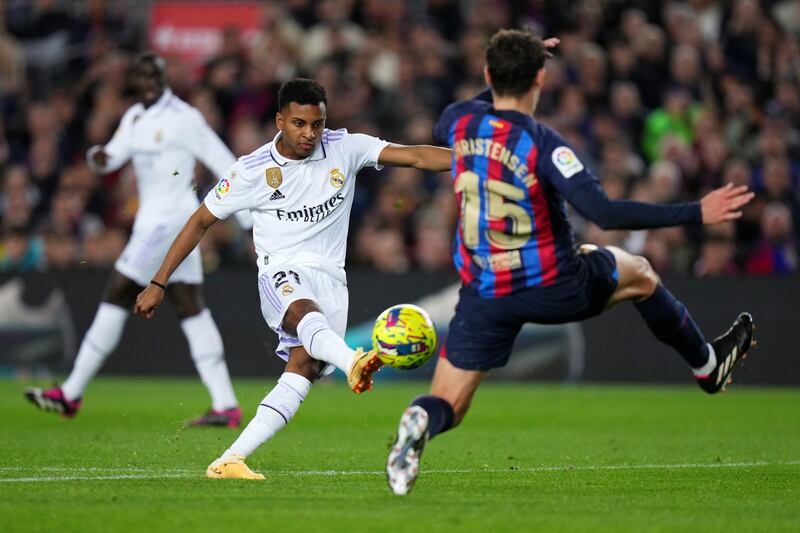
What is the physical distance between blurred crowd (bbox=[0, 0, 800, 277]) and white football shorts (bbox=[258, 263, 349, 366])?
8.68 m

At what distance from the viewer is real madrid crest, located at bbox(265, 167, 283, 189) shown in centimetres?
817

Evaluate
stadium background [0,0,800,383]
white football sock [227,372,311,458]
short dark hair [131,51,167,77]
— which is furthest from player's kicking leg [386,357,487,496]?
stadium background [0,0,800,383]

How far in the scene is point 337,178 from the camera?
8.29m

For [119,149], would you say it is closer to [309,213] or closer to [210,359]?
[210,359]

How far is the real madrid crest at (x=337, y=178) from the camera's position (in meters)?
8.29

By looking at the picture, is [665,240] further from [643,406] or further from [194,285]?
[194,285]

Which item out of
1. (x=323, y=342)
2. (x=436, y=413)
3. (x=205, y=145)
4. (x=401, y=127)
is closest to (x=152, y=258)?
(x=205, y=145)

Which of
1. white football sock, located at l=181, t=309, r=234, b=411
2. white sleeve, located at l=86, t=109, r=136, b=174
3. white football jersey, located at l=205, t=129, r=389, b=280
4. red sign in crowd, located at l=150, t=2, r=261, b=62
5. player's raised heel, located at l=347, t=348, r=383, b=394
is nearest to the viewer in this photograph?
player's raised heel, located at l=347, t=348, r=383, b=394

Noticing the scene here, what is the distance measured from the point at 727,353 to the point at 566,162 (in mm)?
1811

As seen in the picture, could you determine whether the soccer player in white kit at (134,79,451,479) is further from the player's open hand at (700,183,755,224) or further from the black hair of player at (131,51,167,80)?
the black hair of player at (131,51,167,80)

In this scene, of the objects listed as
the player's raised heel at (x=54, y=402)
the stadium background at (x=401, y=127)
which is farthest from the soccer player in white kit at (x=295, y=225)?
the stadium background at (x=401, y=127)

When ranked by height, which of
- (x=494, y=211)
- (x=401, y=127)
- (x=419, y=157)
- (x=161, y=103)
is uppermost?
(x=494, y=211)

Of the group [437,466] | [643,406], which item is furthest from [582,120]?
[437,466]

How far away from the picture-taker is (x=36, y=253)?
17.9m
